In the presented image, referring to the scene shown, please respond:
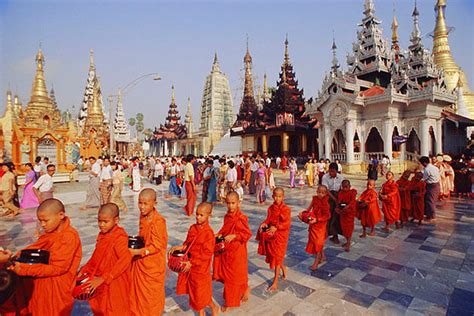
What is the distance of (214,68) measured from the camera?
59906 mm

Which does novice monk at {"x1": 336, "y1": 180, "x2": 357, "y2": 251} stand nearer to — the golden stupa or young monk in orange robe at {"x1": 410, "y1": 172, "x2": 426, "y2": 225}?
young monk in orange robe at {"x1": 410, "y1": 172, "x2": 426, "y2": 225}

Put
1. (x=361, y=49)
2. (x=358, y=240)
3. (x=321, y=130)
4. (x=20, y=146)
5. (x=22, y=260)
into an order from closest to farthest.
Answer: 1. (x=22, y=260)
2. (x=358, y=240)
3. (x=20, y=146)
4. (x=321, y=130)
5. (x=361, y=49)

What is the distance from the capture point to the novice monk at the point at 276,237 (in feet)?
12.8

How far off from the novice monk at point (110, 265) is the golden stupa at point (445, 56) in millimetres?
41497

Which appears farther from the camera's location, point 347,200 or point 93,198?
point 93,198

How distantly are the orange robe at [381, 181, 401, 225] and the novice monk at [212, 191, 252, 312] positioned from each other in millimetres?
4614

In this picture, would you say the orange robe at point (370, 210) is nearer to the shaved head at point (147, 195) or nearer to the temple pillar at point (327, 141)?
the shaved head at point (147, 195)

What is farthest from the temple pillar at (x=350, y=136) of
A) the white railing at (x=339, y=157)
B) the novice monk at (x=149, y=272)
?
the novice monk at (x=149, y=272)

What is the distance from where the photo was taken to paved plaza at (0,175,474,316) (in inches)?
134

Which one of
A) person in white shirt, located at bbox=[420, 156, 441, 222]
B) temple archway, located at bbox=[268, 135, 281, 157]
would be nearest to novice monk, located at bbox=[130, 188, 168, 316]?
person in white shirt, located at bbox=[420, 156, 441, 222]

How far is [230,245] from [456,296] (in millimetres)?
3216

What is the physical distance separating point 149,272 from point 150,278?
0.07 m

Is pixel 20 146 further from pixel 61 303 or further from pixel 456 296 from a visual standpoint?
pixel 456 296

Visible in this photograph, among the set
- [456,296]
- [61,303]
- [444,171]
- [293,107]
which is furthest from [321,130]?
[61,303]
